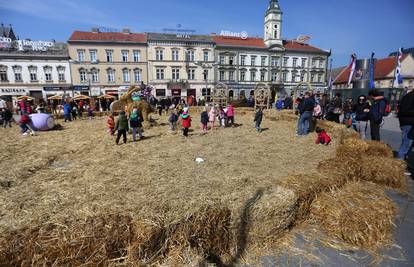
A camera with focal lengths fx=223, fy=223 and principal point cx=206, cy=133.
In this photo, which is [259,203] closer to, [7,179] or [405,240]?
[405,240]

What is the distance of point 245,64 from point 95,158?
143 ft

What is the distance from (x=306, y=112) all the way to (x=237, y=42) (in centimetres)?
4077

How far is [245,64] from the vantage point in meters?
46.3

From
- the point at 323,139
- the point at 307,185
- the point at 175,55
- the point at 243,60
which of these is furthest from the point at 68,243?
the point at 243,60

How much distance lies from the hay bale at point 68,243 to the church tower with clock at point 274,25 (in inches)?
1942

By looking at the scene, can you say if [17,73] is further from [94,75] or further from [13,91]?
[94,75]

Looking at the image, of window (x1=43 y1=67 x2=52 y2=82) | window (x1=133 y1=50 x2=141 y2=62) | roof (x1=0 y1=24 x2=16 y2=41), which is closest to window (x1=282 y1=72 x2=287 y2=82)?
window (x1=133 y1=50 x2=141 y2=62)

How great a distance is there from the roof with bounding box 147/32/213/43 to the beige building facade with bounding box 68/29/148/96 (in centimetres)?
185

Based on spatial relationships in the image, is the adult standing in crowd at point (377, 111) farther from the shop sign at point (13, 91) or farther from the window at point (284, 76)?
the shop sign at point (13, 91)

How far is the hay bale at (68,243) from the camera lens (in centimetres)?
256

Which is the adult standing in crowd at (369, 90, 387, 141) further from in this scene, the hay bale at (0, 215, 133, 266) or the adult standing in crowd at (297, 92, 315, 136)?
the hay bale at (0, 215, 133, 266)

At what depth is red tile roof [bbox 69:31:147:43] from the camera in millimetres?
38969

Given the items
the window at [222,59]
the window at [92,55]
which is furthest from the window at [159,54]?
the window at [222,59]

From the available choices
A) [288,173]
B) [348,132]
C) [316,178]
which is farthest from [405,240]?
[348,132]
